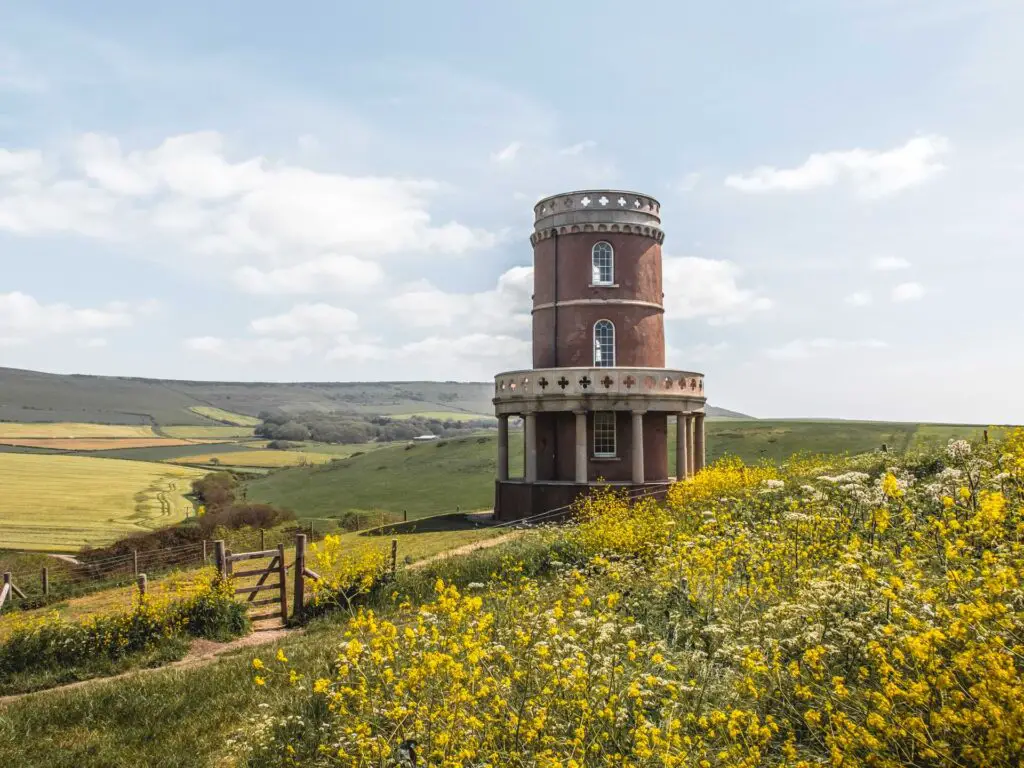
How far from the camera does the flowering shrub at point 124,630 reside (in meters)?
14.5

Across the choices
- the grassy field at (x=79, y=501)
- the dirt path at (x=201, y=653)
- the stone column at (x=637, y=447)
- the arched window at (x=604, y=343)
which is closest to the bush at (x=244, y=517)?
the grassy field at (x=79, y=501)

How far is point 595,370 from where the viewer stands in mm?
29062

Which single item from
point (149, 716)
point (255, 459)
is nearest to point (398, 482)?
point (255, 459)

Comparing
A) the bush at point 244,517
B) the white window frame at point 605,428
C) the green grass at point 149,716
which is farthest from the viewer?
the bush at point 244,517

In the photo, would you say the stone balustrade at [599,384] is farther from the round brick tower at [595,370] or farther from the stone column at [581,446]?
the stone column at [581,446]

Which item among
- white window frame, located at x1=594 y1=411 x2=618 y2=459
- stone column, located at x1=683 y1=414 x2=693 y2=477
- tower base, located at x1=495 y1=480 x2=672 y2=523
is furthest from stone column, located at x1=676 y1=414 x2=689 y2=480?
white window frame, located at x1=594 y1=411 x2=618 y2=459

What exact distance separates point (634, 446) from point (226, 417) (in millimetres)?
174968

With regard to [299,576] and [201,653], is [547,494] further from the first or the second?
[201,653]

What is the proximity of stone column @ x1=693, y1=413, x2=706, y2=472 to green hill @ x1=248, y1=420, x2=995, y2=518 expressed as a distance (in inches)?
475

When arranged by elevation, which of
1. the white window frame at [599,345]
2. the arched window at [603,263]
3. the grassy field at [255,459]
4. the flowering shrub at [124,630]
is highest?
the arched window at [603,263]

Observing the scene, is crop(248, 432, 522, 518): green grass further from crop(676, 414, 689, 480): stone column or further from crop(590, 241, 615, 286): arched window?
crop(590, 241, 615, 286): arched window

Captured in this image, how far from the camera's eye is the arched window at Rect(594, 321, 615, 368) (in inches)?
1253

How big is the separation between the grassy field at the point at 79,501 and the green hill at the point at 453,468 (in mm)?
7938

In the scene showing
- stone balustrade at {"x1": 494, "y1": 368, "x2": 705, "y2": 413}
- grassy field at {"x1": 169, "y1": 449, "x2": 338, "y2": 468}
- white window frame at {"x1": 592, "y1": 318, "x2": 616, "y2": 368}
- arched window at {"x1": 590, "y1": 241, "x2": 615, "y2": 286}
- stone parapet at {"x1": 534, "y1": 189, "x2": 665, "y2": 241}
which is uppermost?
stone parapet at {"x1": 534, "y1": 189, "x2": 665, "y2": 241}
